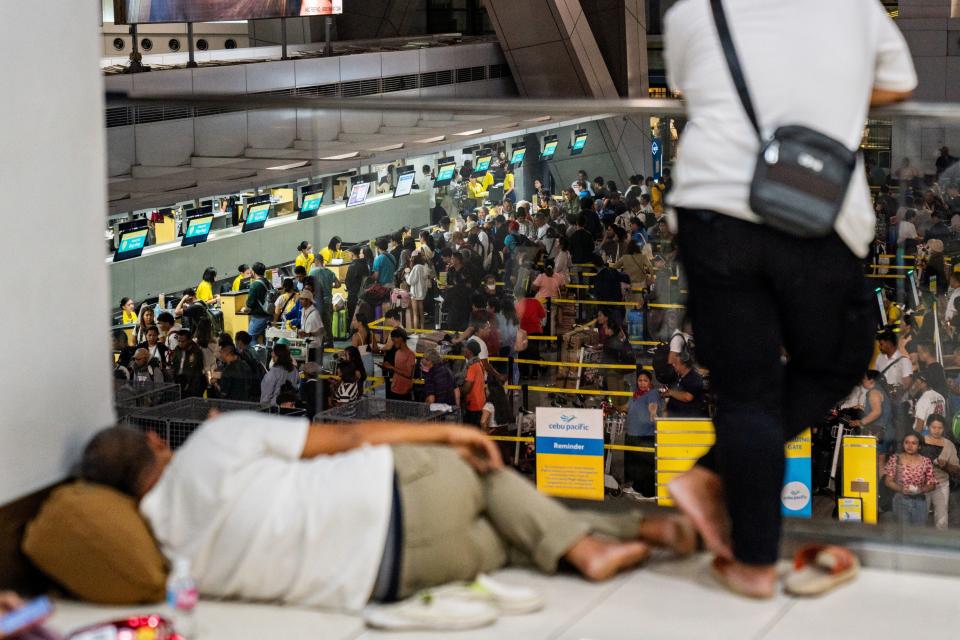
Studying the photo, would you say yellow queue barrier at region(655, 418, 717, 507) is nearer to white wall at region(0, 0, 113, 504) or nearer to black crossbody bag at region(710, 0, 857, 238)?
black crossbody bag at region(710, 0, 857, 238)

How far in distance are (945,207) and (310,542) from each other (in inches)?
117

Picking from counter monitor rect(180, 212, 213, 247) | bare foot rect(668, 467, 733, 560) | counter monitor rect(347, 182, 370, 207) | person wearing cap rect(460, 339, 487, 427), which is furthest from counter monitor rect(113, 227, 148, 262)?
bare foot rect(668, 467, 733, 560)

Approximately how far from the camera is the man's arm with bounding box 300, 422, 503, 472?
3.09 meters

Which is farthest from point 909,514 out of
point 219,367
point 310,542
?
point 219,367

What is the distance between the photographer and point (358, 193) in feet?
17.4

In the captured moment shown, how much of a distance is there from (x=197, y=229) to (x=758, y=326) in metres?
9.39

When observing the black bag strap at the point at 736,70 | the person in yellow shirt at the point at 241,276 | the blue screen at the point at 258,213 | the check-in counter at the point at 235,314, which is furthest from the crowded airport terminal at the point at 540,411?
the person in yellow shirt at the point at 241,276

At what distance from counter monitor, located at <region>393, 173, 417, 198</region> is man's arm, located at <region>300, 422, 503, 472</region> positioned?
8.92 ft

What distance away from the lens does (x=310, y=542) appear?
2.89 meters

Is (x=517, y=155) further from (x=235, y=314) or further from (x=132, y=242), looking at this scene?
(x=132, y=242)

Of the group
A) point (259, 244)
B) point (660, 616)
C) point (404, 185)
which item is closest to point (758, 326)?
point (660, 616)

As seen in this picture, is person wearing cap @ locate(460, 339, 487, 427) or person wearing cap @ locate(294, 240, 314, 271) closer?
person wearing cap @ locate(294, 240, 314, 271)

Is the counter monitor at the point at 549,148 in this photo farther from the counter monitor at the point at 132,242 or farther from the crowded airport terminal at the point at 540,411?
the counter monitor at the point at 132,242

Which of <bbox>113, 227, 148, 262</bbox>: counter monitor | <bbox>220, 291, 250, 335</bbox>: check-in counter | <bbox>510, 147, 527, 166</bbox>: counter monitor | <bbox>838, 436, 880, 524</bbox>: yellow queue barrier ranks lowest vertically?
<bbox>838, 436, 880, 524</bbox>: yellow queue barrier
